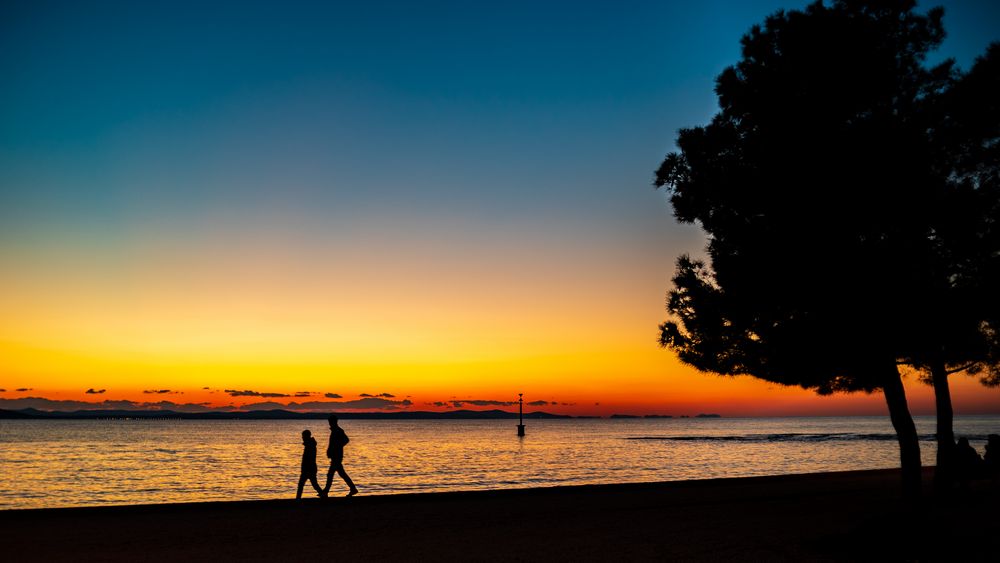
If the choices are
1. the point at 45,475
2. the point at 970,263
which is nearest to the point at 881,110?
the point at 970,263

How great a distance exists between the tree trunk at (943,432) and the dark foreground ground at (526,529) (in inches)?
20.1

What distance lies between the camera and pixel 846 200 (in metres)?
15.3

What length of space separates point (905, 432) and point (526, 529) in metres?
9.05

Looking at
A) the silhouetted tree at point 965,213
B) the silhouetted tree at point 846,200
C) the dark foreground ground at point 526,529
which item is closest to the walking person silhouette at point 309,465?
the dark foreground ground at point 526,529

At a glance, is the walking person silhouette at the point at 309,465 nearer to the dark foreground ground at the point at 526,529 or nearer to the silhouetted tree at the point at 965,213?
the dark foreground ground at the point at 526,529

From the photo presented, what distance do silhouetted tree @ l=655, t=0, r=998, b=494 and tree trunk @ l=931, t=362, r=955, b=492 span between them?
1.96 feet

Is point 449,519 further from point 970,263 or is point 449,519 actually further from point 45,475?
point 45,475

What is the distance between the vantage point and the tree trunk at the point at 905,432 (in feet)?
53.5

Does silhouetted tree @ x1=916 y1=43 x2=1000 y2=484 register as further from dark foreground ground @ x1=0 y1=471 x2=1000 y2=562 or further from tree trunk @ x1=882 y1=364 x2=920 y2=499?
dark foreground ground @ x1=0 y1=471 x2=1000 y2=562

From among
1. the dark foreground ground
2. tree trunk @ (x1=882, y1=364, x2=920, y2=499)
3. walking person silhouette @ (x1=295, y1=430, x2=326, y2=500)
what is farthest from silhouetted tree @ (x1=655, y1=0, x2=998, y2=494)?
walking person silhouette @ (x1=295, y1=430, x2=326, y2=500)

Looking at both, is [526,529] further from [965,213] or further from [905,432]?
[965,213]

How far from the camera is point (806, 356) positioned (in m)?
16.5

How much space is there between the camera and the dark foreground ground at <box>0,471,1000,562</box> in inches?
432

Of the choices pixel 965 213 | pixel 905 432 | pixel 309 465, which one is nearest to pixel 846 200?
pixel 965 213
